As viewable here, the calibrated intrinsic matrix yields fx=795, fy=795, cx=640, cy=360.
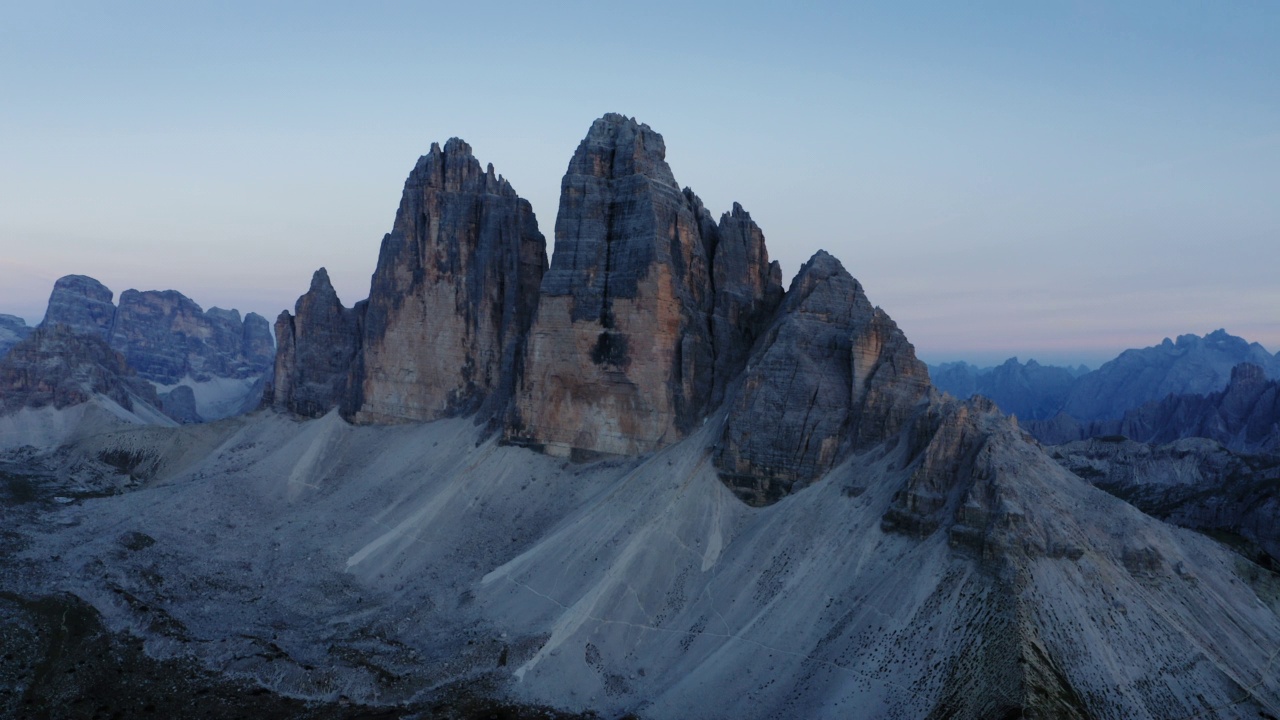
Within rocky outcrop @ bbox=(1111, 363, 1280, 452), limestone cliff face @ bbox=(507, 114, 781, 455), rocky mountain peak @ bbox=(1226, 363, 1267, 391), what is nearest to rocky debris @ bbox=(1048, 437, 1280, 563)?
rocky outcrop @ bbox=(1111, 363, 1280, 452)

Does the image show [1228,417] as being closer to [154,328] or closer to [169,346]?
[169,346]

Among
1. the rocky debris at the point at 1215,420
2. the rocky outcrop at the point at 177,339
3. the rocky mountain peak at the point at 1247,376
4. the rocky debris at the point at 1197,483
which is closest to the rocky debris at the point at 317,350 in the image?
the rocky debris at the point at 1197,483

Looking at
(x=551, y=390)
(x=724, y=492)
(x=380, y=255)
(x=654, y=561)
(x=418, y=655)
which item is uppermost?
(x=380, y=255)

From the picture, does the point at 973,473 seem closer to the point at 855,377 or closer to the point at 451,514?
the point at 855,377

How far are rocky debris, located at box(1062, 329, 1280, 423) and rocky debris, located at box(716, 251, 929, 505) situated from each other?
142668mm

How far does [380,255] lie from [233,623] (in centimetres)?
4057

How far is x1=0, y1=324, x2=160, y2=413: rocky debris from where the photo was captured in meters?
102

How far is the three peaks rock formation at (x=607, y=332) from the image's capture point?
50.4 meters

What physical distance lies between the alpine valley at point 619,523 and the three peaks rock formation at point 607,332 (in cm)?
24

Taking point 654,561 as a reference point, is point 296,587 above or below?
below

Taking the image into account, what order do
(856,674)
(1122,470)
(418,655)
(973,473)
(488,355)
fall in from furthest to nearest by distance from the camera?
(1122,470) → (488,355) → (418,655) → (973,473) → (856,674)

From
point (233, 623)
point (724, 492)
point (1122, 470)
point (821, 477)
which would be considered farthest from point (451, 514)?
point (1122, 470)

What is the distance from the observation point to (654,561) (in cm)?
4672

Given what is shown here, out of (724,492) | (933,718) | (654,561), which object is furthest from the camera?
(724,492)
